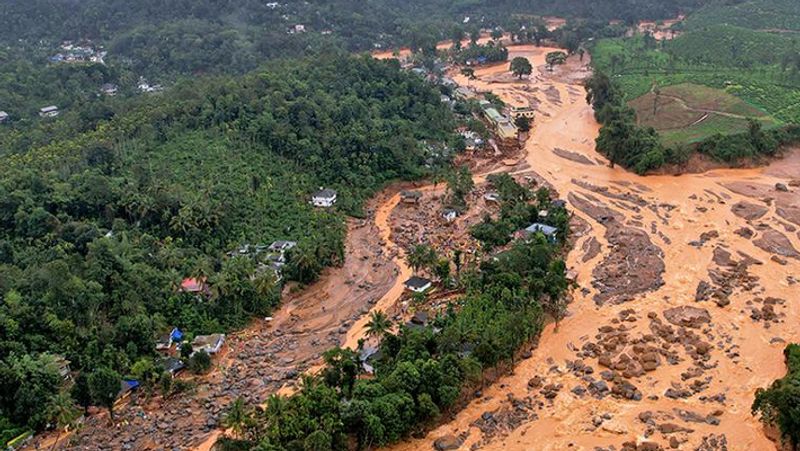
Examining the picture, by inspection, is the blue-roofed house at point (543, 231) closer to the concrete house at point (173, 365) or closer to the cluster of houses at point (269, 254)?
the cluster of houses at point (269, 254)

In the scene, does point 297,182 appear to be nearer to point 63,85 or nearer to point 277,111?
point 277,111

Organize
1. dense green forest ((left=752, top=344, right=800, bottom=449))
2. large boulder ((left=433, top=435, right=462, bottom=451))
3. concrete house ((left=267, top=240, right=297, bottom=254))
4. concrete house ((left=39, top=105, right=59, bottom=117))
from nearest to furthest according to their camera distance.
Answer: dense green forest ((left=752, top=344, right=800, bottom=449)) < large boulder ((left=433, top=435, right=462, bottom=451)) < concrete house ((left=267, top=240, right=297, bottom=254)) < concrete house ((left=39, top=105, right=59, bottom=117))

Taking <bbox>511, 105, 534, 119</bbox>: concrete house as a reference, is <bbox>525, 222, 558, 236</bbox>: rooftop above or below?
above

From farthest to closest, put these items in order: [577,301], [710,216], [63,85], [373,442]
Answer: [63,85]
[710,216]
[577,301]
[373,442]

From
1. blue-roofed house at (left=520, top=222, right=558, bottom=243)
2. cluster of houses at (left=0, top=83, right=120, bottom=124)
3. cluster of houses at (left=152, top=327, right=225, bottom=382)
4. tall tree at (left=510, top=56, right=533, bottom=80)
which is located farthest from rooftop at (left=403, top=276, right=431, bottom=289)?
tall tree at (left=510, top=56, right=533, bottom=80)

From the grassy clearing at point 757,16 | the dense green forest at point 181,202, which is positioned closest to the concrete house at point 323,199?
the dense green forest at point 181,202

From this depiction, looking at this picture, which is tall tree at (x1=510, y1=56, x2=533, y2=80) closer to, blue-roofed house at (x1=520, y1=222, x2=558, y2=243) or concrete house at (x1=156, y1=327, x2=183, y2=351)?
blue-roofed house at (x1=520, y1=222, x2=558, y2=243)

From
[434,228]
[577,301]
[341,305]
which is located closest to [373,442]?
[341,305]
